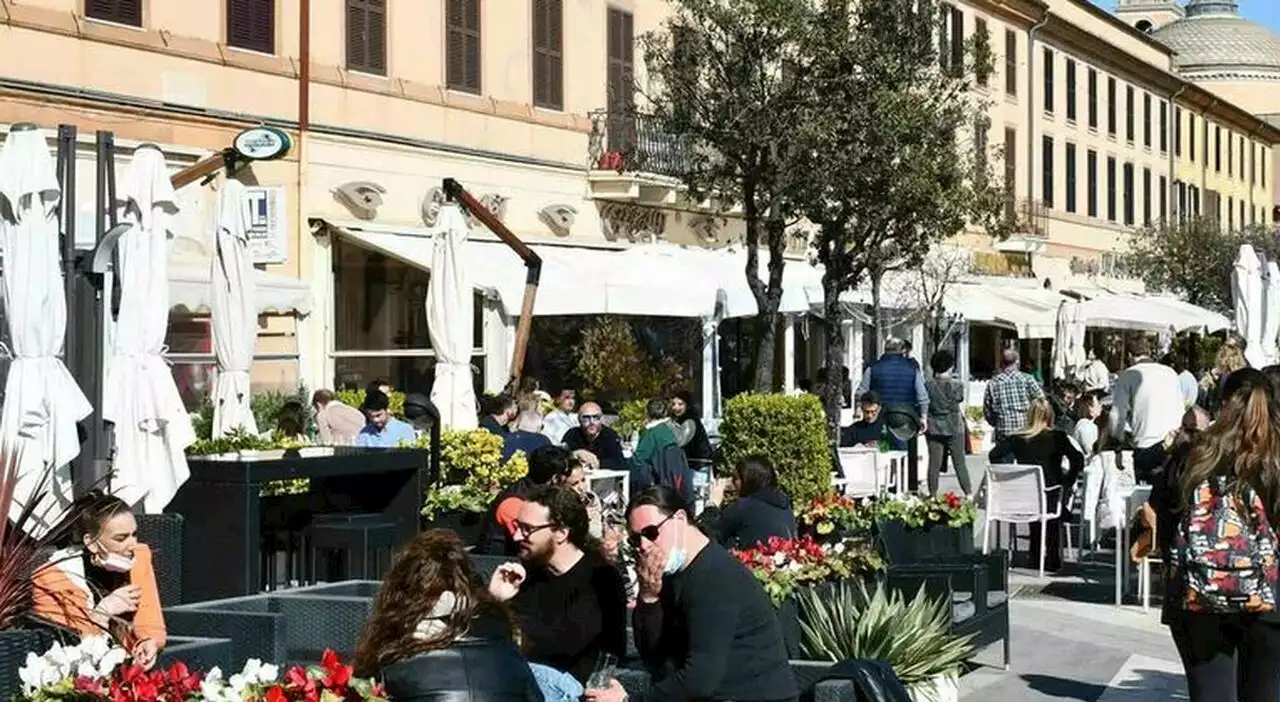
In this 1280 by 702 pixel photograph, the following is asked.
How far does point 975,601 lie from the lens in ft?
34.0

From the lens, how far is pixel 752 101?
71.3 feet

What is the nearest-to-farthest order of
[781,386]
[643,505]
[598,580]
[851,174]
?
1. [643,505]
2. [598,580]
3. [851,174]
4. [781,386]

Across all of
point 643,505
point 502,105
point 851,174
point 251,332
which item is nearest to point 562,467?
point 643,505

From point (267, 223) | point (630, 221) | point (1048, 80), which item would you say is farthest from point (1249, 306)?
point (1048, 80)

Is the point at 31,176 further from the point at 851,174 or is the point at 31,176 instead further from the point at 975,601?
the point at 851,174

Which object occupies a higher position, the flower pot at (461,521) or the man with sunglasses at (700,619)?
the man with sunglasses at (700,619)

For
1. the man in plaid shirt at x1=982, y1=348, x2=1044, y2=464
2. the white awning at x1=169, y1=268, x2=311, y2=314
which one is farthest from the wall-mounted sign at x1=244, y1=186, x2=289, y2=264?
the man in plaid shirt at x1=982, y1=348, x2=1044, y2=464

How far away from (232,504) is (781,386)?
69.1 ft

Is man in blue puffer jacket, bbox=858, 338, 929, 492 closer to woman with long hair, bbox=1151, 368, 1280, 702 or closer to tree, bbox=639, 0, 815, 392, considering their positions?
tree, bbox=639, 0, 815, 392

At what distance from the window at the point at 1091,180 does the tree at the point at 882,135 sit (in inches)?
1198

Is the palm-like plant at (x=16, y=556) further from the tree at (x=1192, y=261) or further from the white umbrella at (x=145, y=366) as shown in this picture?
the tree at (x=1192, y=261)

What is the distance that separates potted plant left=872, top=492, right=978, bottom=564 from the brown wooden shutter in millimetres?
15413

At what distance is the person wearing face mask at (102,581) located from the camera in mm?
6699

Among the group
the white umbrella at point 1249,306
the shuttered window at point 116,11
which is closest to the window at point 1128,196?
the white umbrella at point 1249,306
